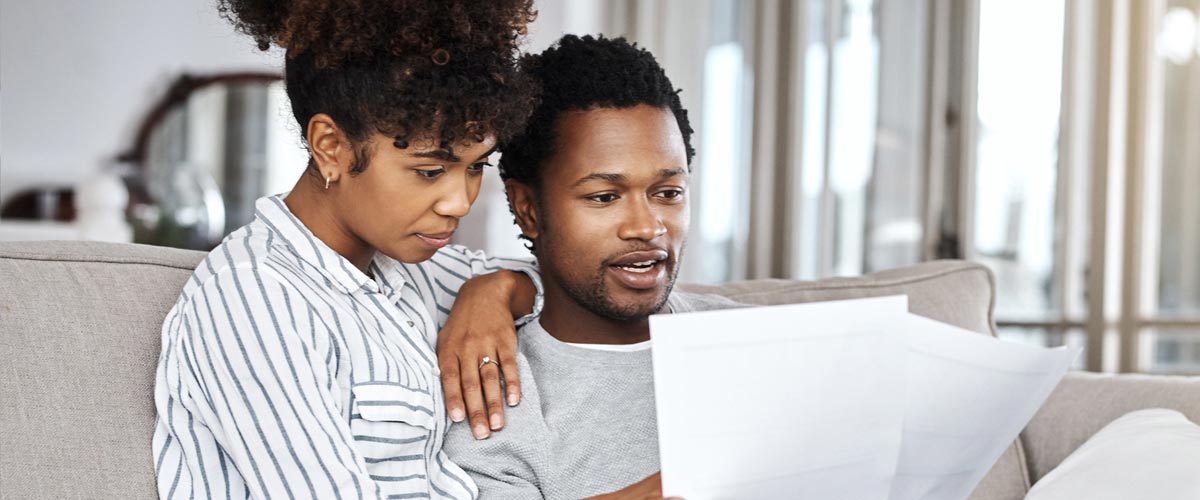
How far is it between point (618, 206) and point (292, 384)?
1.50 feet

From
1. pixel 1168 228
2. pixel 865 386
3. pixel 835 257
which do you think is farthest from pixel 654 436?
pixel 835 257

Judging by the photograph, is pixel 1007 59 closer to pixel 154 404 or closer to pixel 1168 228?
pixel 1168 228

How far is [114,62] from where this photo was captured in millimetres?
4270

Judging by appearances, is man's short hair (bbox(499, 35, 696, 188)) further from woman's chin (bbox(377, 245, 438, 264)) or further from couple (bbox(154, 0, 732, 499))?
woman's chin (bbox(377, 245, 438, 264))

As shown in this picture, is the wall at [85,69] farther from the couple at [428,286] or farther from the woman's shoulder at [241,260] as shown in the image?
the woman's shoulder at [241,260]

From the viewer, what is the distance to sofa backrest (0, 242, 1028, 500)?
3.53 ft

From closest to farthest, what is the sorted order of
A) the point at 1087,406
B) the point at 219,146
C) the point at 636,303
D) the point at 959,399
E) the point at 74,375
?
1. the point at 959,399
2. the point at 74,375
3. the point at 636,303
4. the point at 1087,406
5. the point at 219,146

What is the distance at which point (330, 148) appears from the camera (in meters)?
1.13

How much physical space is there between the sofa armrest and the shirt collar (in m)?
0.99

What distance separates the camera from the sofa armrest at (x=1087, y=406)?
59.8 inches

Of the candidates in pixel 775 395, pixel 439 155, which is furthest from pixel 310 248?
pixel 775 395

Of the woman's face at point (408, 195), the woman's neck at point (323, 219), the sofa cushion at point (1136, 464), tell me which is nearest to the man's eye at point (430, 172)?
the woman's face at point (408, 195)

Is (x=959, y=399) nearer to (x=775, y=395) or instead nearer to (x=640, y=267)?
(x=775, y=395)

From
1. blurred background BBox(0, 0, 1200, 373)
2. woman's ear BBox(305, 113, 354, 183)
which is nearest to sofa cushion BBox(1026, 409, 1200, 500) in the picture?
woman's ear BBox(305, 113, 354, 183)
